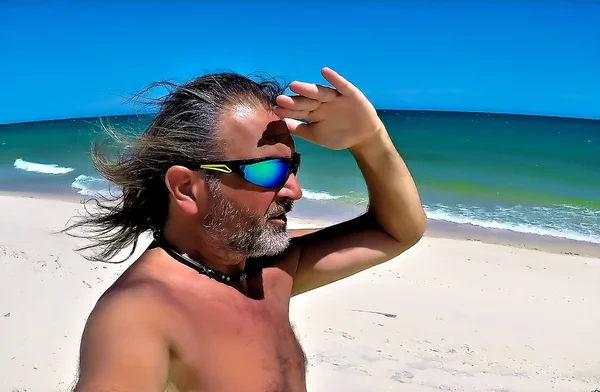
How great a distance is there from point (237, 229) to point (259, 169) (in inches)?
7.8

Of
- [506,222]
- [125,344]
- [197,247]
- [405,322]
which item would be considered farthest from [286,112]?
[506,222]

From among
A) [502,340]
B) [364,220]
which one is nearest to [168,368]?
[364,220]

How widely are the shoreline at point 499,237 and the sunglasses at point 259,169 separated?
8850 mm

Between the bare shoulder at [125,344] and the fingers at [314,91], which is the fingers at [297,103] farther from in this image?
the bare shoulder at [125,344]

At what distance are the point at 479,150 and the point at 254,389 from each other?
1334 inches

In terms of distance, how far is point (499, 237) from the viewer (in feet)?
39.1

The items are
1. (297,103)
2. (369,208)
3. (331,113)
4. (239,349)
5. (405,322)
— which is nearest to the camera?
(239,349)

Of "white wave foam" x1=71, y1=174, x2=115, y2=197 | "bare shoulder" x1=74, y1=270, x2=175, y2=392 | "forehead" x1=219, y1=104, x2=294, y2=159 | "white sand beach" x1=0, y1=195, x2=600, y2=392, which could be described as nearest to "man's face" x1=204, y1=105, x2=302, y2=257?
"forehead" x1=219, y1=104, x2=294, y2=159

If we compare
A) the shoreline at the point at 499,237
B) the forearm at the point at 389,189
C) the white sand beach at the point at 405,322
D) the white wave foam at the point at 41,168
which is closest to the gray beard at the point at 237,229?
the forearm at the point at 389,189

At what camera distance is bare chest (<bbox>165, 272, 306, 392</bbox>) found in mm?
1771

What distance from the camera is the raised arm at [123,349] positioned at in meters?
1.50

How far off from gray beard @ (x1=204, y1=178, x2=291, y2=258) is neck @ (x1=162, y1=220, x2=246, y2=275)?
25mm

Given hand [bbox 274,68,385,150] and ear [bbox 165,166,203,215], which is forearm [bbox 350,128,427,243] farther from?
ear [bbox 165,166,203,215]

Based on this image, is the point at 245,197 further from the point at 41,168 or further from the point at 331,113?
the point at 41,168
